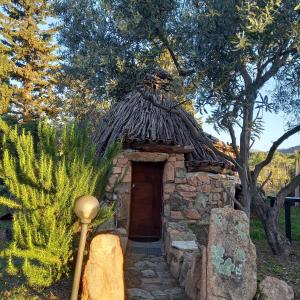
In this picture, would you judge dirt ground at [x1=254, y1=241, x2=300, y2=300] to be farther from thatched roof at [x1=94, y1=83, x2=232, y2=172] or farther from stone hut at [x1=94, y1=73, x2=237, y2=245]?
thatched roof at [x1=94, y1=83, x2=232, y2=172]

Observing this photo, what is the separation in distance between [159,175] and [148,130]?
135cm

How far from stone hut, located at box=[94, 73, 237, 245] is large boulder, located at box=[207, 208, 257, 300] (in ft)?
12.9

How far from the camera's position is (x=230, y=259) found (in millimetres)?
4000

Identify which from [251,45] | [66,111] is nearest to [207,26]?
[251,45]

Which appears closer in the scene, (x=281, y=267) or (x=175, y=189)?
(x=281, y=267)

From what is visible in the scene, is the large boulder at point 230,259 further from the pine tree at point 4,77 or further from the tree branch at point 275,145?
the pine tree at point 4,77

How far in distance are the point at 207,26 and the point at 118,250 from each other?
3.50 m

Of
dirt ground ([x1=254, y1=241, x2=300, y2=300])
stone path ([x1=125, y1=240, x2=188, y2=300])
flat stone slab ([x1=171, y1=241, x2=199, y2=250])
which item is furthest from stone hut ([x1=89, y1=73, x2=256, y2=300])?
dirt ground ([x1=254, y1=241, x2=300, y2=300])

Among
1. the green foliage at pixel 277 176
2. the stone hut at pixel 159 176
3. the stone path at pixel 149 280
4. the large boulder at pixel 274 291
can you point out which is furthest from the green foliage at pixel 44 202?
the green foliage at pixel 277 176

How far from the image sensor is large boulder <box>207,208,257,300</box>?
390cm

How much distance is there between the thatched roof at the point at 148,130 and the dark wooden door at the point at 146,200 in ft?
Result: 3.01

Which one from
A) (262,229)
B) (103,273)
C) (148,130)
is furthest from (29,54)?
(103,273)

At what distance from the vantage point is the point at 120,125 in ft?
29.7

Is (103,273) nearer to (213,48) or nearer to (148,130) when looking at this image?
(213,48)
